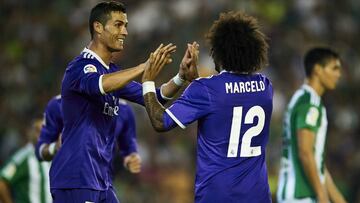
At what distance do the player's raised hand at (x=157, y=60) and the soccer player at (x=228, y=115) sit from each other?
0.01 metres

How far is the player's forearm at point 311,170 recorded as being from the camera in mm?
8902

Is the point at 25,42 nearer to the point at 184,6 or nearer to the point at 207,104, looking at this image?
the point at 184,6

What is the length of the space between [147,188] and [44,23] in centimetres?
448

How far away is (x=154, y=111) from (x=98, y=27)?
96cm

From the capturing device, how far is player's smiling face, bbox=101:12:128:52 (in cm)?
725

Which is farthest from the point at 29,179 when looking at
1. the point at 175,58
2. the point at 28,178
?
the point at 175,58

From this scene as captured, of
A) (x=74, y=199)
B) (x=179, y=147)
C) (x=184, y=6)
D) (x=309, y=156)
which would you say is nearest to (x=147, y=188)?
(x=179, y=147)

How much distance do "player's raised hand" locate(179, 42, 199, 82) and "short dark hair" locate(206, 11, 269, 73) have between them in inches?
6.8

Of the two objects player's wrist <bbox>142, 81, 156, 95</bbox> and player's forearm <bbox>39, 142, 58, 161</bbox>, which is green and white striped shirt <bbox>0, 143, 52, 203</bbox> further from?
player's wrist <bbox>142, 81, 156, 95</bbox>

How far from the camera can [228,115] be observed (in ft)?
22.2

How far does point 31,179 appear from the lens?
403 inches

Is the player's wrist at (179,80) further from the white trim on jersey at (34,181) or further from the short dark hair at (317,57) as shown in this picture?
the white trim on jersey at (34,181)

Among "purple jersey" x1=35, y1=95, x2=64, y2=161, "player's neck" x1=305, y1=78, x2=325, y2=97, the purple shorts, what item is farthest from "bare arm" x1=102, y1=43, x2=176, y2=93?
"player's neck" x1=305, y1=78, x2=325, y2=97

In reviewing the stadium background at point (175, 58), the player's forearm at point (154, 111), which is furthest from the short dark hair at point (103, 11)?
the stadium background at point (175, 58)
